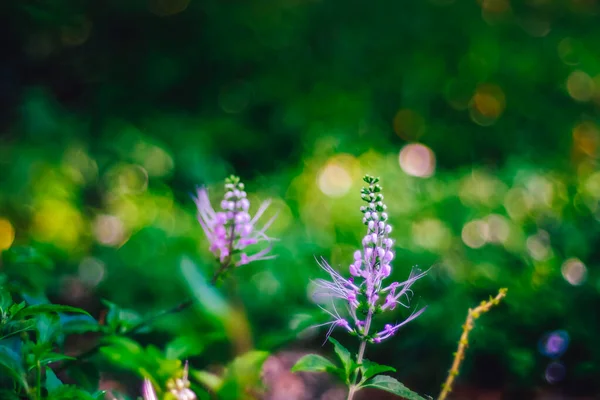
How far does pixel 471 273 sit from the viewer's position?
90.7 inches

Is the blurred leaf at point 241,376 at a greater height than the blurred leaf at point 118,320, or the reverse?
the blurred leaf at point 241,376

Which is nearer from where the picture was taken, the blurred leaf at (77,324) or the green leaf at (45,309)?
the green leaf at (45,309)

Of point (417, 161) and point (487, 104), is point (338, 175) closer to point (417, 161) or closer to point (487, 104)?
point (417, 161)

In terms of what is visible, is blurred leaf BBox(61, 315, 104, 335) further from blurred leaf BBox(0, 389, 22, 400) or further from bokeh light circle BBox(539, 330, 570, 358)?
bokeh light circle BBox(539, 330, 570, 358)

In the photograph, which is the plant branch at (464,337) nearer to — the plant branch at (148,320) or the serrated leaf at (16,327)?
the plant branch at (148,320)

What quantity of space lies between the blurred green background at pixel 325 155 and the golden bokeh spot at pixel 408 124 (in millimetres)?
20

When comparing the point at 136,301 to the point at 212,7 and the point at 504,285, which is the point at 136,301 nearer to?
the point at 504,285

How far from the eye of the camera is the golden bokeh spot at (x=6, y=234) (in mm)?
2975

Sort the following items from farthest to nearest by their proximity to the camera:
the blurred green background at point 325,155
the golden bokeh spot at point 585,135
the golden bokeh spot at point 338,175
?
the golden bokeh spot at point 585,135, the golden bokeh spot at point 338,175, the blurred green background at point 325,155

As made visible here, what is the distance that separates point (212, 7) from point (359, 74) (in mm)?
1765

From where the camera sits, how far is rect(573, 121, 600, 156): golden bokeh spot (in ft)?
16.2

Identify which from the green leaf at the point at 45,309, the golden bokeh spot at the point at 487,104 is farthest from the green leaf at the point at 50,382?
the golden bokeh spot at the point at 487,104

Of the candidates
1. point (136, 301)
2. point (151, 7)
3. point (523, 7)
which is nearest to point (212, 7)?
point (151, 7)

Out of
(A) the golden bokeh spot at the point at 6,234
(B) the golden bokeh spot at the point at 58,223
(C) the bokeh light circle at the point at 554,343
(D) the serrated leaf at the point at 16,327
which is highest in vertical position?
(D) the serrated leaf at the point at 16,327
